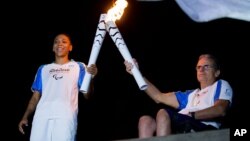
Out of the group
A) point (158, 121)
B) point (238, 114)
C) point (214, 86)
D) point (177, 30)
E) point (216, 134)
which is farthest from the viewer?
point (177, 30)

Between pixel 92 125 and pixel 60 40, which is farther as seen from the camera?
pixel 92 125

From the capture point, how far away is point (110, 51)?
5.18m

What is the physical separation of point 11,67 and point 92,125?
3.42ft

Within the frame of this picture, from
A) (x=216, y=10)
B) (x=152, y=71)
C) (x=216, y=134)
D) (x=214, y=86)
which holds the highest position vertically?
(x=216, y=10)

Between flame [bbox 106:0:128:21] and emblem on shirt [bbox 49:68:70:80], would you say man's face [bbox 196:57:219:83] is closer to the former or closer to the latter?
flame [bbox 106:0:128:21]

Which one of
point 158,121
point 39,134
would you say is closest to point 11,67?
point 39,134

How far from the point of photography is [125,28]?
5.12 metres

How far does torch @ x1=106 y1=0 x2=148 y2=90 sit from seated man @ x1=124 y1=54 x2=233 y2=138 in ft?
0.27

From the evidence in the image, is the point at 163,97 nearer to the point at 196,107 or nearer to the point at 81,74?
the point at 196,107

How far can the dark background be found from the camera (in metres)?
4.93

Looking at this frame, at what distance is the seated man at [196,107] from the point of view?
3.49m

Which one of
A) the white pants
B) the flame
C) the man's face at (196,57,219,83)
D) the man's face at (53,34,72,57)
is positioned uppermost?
the flame

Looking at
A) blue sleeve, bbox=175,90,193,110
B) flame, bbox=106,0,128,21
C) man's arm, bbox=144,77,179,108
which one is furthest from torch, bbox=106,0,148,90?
blue sleeve, bbox=175,90,193,110

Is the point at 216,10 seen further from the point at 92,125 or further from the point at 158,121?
the point at 92,125
